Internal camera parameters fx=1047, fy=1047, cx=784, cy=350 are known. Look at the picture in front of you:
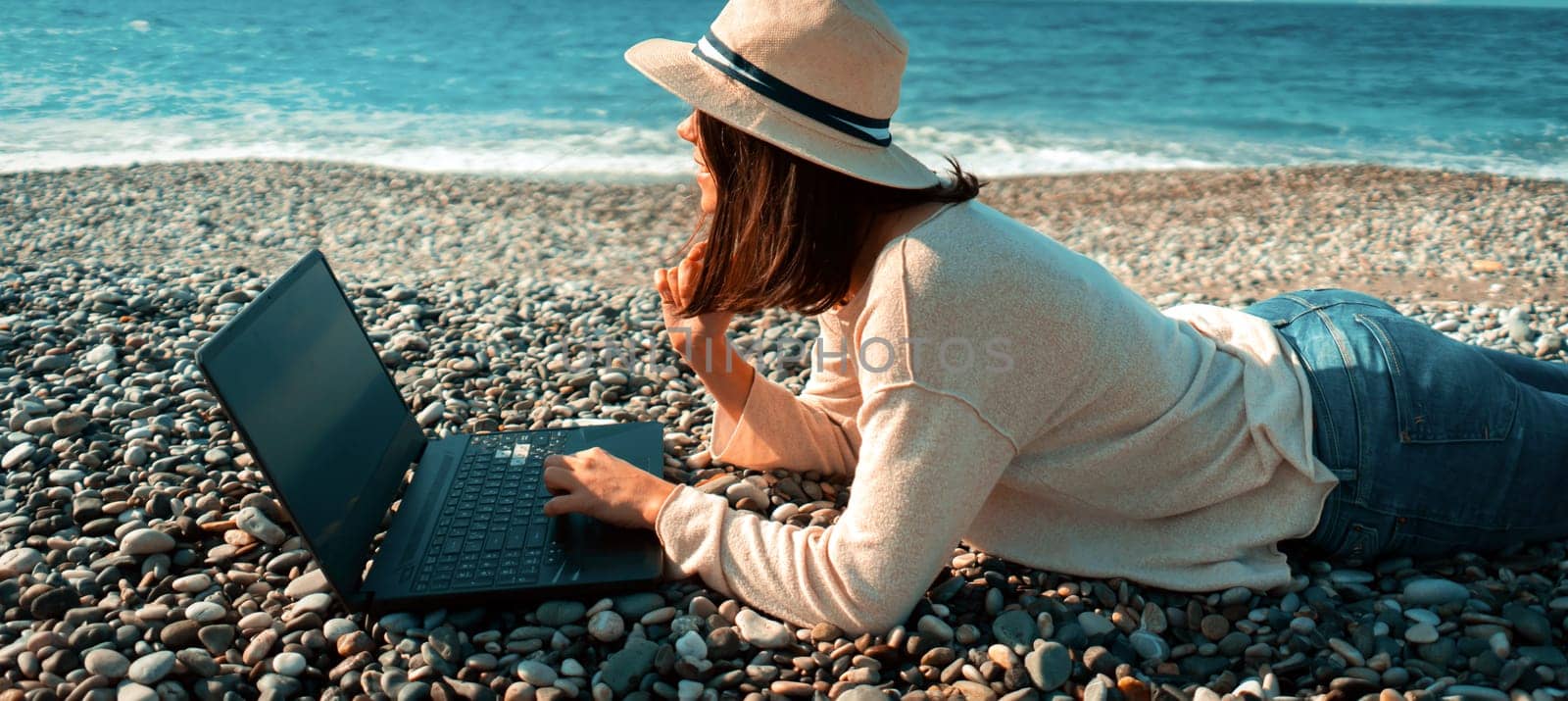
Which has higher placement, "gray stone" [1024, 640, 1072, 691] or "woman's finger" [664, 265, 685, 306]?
"woman's finger" [664, 265, 685, 306]

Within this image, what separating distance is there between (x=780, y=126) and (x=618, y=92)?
1591 centimetres

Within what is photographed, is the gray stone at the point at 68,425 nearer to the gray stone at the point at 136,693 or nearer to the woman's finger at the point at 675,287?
the gray stone at the point at 136,693

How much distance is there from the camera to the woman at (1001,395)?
1.91m

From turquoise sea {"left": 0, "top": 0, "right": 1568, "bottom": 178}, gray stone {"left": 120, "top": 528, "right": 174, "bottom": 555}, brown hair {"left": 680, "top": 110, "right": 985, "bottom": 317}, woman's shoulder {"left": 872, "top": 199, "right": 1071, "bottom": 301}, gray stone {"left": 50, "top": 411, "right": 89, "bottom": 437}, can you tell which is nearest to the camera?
woman's shoulder {"left": 872, "top": 199, "right": 1071, "bottom": 301}

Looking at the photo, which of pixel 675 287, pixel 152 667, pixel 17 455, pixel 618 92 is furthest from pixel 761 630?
pixel 618 92

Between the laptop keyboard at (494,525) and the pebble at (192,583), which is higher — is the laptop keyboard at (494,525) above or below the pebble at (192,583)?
above

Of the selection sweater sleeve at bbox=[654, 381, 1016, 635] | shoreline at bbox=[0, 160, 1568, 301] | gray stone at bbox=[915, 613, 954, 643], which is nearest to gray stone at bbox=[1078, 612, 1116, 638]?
gray stone at bbox=[915, 613, 954, 643]

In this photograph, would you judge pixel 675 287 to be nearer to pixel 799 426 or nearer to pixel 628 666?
pixel 799 426

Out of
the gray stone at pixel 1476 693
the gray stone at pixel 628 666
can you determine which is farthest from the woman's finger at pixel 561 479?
the gray stone at pixel 1476 693

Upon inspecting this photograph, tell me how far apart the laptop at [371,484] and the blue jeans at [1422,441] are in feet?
5.11

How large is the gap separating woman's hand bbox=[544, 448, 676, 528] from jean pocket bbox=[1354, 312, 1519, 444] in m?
1.63

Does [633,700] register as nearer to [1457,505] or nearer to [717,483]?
[717,483]

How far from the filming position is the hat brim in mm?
1892

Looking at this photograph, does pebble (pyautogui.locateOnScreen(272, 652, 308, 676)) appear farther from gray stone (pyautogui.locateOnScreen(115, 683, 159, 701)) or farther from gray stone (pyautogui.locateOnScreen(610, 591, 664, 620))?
gray stone (pyautogui.locateOnScreen(610, 591, 664, 620))
